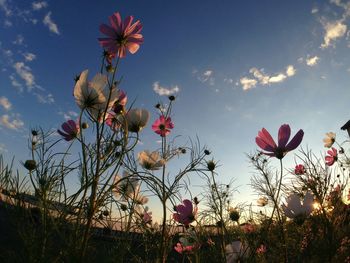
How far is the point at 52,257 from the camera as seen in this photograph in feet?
3.33

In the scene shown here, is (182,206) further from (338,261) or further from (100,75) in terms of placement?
(100,75)

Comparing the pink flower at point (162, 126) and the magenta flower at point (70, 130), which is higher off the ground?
the pink flower at point (162, 126)

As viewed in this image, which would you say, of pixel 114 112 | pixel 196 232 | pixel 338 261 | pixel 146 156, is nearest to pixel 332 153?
pixel 338 261

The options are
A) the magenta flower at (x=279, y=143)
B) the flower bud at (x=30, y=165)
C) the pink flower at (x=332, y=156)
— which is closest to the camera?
the magenta flower at (x=279, y=143)

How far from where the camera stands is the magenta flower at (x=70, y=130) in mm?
1285

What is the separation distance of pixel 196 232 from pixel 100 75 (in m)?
1.25

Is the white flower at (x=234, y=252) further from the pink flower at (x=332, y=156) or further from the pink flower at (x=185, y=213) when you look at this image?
the pink flower at (x=332, y=156)

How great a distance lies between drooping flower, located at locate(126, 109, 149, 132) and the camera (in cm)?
128

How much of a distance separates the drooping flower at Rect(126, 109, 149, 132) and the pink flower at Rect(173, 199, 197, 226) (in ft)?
2.06

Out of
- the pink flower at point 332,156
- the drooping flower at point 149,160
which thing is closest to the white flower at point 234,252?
the drooping flower at point 149,160

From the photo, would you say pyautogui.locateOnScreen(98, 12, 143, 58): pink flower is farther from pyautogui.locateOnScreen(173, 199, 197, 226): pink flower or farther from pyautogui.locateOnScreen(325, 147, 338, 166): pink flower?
pyautogui.locateOnScreen(325, 147, 338, 166): pink flower

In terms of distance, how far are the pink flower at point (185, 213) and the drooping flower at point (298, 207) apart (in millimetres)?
628

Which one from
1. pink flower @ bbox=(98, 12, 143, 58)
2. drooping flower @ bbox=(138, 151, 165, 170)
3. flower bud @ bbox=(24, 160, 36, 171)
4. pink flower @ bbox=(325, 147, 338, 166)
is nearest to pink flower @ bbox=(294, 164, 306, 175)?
drooping flower @ bbox=(138, 151, 165, 170)

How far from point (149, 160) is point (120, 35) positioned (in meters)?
0.65
